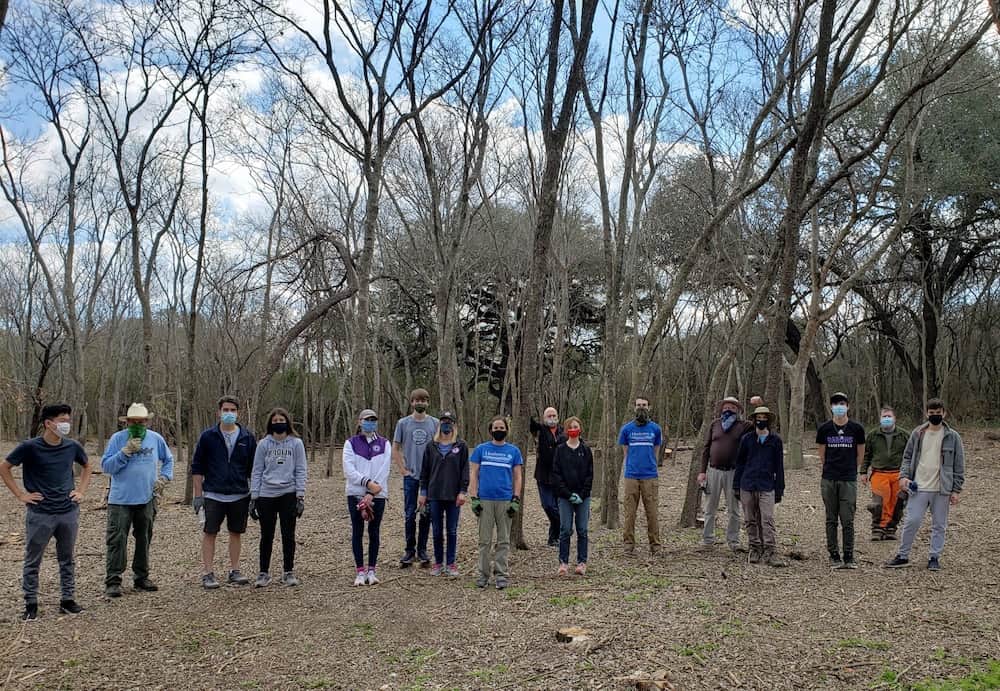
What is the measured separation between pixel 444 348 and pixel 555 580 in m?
7.74

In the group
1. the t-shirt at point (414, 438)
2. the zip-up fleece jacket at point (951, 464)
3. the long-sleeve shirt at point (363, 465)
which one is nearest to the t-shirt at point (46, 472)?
the long-sleeve shirt at point (363, 465)

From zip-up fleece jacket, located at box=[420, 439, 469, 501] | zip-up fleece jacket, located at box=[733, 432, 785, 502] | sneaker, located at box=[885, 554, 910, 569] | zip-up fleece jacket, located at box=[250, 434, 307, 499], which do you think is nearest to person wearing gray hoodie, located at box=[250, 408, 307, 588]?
zip-up fleece jacket, located at box=[250, 434, 307, 499]

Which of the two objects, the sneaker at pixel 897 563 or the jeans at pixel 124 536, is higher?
the jeans at pixel 124 536

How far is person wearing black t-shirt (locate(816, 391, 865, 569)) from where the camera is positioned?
7.27 meters

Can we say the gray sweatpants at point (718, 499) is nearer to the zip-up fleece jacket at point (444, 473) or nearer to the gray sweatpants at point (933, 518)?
the gray sweatpants at point (933, 518)

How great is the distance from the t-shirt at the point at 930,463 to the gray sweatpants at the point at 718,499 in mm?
1754

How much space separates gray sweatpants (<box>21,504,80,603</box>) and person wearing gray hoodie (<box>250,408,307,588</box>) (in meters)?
1.42

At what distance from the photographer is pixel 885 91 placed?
17.4m

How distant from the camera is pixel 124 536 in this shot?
21.4 ft

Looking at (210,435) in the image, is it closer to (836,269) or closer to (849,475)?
(849,475)

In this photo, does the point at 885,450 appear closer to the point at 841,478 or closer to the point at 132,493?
the point at 841,478

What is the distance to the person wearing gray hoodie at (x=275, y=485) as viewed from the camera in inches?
265

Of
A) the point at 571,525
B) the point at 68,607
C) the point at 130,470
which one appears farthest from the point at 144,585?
the point at 571,525

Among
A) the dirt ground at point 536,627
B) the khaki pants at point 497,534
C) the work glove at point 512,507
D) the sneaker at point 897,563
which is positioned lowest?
the dirt ground at point 536,627
